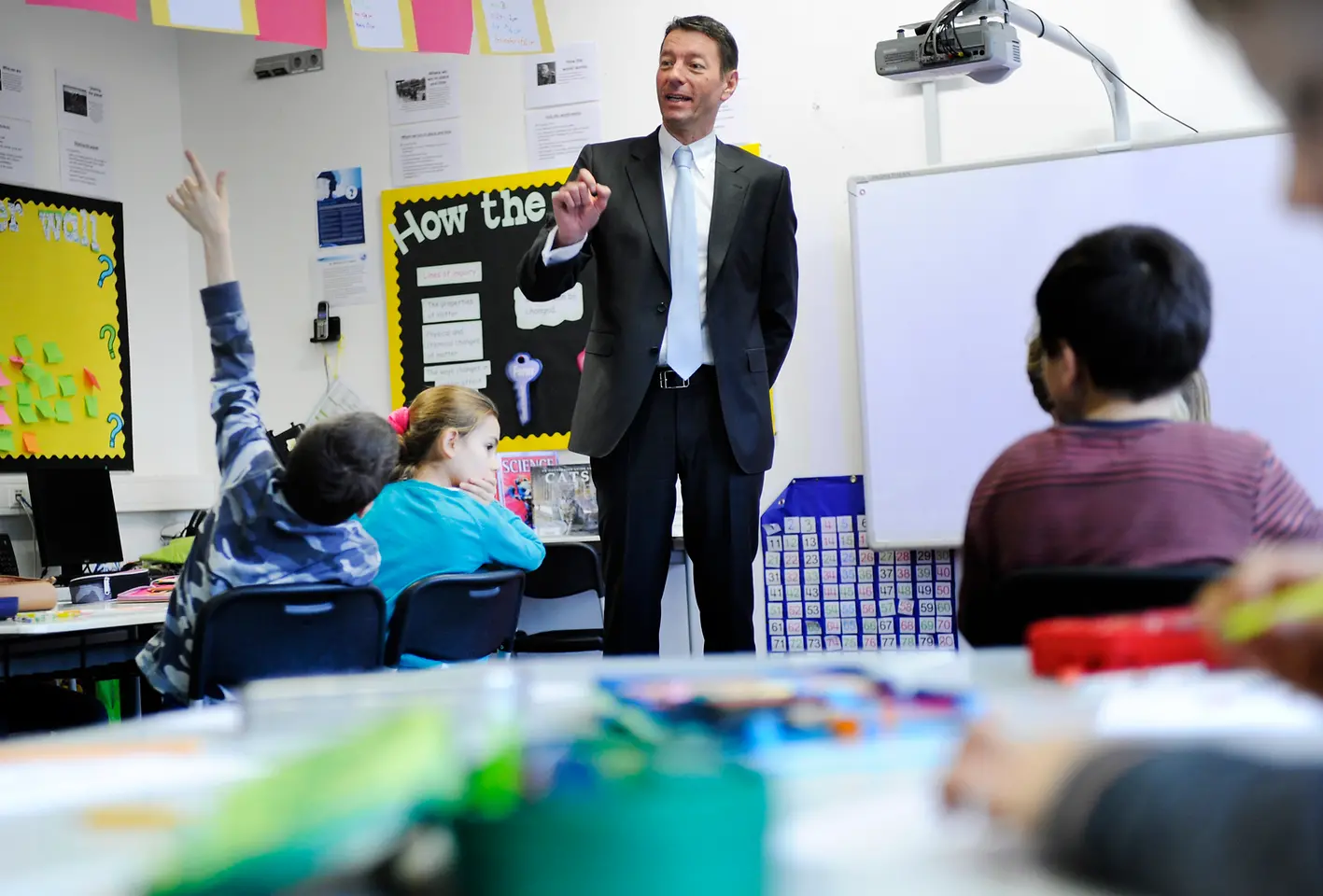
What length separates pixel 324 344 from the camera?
16.3 feet

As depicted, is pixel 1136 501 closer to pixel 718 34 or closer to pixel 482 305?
pixel 718 34

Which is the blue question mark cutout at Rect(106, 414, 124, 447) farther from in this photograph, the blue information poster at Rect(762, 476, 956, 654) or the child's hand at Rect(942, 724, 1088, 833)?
the child's hand at Rect(942, 724, 1088, 833)

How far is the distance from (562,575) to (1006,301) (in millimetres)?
1629

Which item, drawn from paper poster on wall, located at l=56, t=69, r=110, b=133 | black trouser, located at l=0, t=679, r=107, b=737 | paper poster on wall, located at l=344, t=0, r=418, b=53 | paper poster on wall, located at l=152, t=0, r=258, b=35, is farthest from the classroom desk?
paper poster on wall, located at l=56, t=69, r=110, b=133

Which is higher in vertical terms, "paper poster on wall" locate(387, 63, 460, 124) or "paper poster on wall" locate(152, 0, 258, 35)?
"paper poster on wall" locate(387, 63, 460, 124)

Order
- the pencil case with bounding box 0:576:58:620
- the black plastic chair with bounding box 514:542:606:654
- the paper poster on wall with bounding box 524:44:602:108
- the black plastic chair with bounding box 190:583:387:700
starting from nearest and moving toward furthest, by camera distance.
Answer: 1. the black plastic chair with bounding box 190:583:387:700
2. the pencil case with bounding box 0:576:58:620
3. the black plastic chair with bounding box 514:542:606:654
4. the paper poster on wall with bounding box 524:44:602:108

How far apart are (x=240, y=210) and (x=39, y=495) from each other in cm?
169

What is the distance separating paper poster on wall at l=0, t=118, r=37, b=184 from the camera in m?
4.44

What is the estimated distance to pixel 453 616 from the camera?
2355 mm

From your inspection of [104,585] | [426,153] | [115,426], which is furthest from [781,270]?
[115,426]

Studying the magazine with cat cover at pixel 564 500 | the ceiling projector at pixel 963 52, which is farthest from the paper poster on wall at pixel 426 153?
the ceiling projector at pixel 963 52

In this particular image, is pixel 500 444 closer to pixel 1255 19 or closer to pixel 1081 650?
pixel 1081 650

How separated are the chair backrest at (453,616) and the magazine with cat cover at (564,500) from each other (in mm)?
1890

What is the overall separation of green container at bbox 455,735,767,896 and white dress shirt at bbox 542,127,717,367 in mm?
2582
